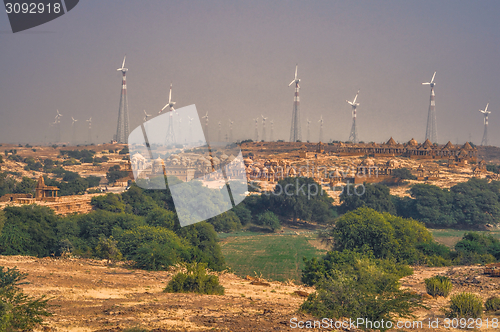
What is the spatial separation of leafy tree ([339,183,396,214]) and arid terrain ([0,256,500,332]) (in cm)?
3750

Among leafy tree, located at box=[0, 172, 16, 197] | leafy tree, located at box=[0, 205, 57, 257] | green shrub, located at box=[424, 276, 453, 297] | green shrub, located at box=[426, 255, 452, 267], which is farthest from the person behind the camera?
→ leafy tree, located at box=[0, 172, 16, 197]

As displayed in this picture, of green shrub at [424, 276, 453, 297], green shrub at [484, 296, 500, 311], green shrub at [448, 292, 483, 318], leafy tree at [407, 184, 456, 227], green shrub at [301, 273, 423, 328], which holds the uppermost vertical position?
green shrub at [301, 273, 423, 328]

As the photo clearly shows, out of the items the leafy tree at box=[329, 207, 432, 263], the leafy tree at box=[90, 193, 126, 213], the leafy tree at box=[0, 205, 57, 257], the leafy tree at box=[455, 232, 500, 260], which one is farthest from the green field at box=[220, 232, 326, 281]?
the leafy tree at box=[0, 205, 57, 257]

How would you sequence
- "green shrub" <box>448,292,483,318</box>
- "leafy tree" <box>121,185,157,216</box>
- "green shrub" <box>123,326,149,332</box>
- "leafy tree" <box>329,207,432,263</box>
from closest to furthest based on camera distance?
"green shrub" <box>123,326,149,332</box>
"green shrub" <box>448,292,483,318</box>
"leafy tree" <box>329,207,432,263</box>
"leafy tree" <box>121,185,157,216</box>

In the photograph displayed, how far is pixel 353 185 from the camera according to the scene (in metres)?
74.3

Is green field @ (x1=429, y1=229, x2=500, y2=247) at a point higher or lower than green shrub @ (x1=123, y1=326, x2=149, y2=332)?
lower

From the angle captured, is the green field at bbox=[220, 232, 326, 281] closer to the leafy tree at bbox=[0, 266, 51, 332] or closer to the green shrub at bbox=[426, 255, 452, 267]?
the green shrub at bbox=[426, 255, 452, 267]

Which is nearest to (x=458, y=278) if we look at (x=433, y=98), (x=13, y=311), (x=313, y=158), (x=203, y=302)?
(x=203, y=302)

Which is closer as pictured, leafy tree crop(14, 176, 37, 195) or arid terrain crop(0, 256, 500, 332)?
arid terrain crop(0, 256, 500, 332)

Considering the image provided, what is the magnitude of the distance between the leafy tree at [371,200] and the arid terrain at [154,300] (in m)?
37.5

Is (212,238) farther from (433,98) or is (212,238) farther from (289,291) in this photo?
(433,98)

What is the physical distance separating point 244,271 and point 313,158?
70.7 meters

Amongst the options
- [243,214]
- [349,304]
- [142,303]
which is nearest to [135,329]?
[142,303]

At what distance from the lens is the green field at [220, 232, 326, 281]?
33.2 metres
